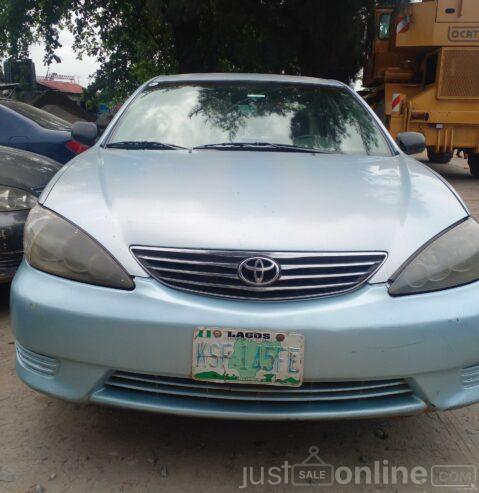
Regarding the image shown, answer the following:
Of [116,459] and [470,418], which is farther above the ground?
[116,459]

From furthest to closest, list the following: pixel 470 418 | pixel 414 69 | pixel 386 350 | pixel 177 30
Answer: pixel 177 30
pixel 414 69
pixel 470 418
pixel 386 350

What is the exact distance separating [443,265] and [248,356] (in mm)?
728

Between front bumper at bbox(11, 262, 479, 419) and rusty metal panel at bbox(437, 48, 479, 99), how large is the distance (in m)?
8.71

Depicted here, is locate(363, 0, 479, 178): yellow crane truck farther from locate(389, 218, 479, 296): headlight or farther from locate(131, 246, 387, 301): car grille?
locate(131, 246, 387, 301): car grille

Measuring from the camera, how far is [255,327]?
5.66ft

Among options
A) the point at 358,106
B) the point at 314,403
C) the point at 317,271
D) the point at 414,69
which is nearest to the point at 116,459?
the point at 314,403

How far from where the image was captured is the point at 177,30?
1227 cm

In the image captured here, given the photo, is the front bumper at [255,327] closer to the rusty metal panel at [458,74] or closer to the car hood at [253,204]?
the car hood at [253,204]

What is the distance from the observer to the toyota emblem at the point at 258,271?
5.88ft

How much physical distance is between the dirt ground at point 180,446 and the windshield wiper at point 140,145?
1.22 metres

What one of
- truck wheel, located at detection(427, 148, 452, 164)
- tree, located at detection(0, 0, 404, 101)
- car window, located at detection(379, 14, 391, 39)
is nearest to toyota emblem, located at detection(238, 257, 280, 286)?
tree, located at detection(0, 0, 404, 101)

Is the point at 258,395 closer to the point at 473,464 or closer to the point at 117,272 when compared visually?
the point at 117,272

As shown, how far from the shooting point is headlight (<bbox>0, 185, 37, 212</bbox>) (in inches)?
131

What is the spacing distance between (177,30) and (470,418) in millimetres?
11387
